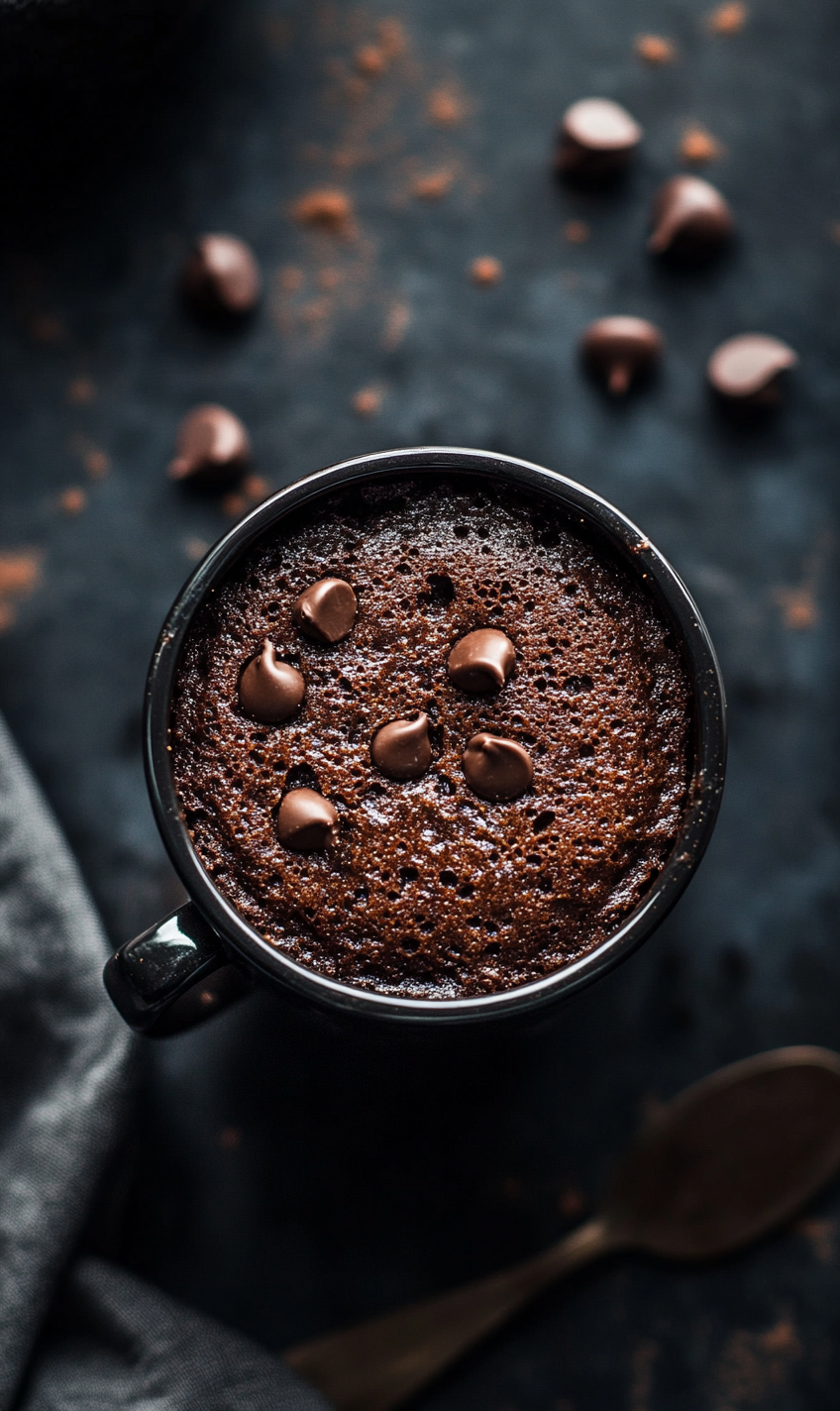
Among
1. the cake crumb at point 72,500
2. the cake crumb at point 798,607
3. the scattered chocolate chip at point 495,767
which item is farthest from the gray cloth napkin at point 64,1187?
the cake crumb at point 798,607

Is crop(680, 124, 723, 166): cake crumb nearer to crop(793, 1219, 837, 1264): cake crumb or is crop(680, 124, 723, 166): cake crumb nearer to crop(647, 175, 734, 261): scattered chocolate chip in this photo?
crop(647, 175, 734, 261): scattered chocolate chip

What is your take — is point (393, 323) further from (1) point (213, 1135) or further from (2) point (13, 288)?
(1) point (213, 1135)

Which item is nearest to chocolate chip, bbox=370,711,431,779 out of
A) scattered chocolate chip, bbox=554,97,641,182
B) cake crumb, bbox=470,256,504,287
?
cake crumb, bbox=470,256,504,287

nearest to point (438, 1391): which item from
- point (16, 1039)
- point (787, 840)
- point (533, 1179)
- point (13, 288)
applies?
point (533, 1179)

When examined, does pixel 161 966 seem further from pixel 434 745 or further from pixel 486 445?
pixel 486 445

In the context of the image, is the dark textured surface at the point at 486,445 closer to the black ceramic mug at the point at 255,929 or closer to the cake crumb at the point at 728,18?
the cake crumb at the point at 728,18
